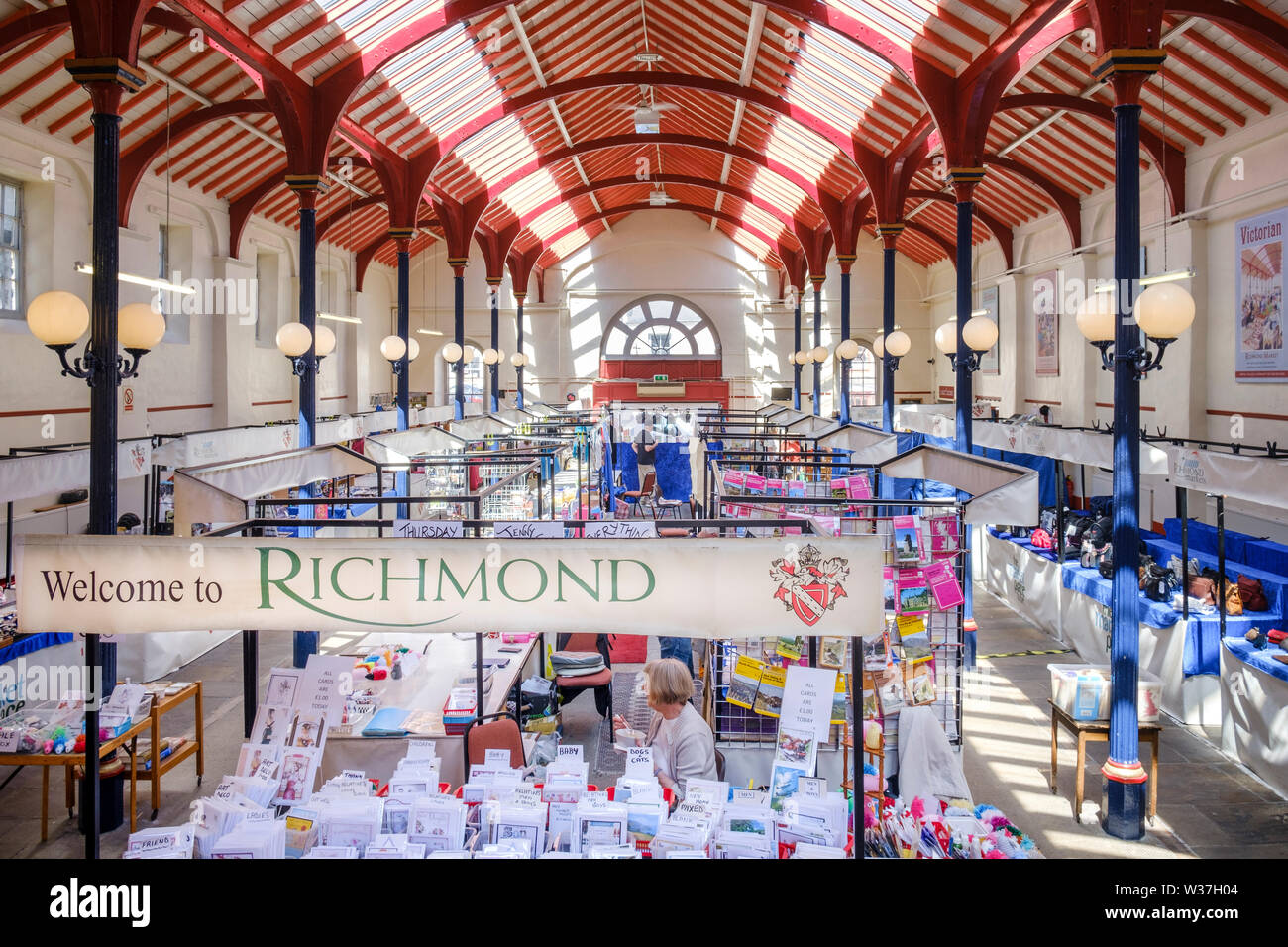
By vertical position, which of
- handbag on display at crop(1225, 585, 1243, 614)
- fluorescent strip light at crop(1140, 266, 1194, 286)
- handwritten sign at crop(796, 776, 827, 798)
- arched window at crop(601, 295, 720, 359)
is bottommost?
handwritten sign at crop(796, 776, 827, 798)

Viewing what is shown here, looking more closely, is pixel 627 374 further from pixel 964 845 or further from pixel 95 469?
pixel 964 845

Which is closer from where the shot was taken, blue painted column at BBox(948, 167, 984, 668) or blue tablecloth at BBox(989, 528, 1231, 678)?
blue tablecloth at BBox(989, 528, 1231, 678)

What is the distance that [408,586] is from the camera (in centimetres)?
296

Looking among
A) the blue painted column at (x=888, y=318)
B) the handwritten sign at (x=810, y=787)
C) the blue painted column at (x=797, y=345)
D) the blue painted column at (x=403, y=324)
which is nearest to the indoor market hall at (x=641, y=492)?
the handwritten sign at (x=810, y=787)

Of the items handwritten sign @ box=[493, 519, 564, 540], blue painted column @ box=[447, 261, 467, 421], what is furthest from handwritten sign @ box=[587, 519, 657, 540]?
blue painted column @ box=[447, 261, 467, 421]

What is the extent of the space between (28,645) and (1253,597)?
9.93 metres

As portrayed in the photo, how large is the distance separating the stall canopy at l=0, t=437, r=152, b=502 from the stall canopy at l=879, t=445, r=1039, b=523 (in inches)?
244

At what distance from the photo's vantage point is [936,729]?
16.4ft

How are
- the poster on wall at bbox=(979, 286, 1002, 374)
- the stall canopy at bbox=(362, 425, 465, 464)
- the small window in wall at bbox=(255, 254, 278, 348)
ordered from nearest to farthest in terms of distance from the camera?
the stall canopy at bbox=(362, 425, 465, 464) → the small window in wall at bbox=(255, 254, 278, 348) → the poster on wall at bbox=(979, 286, 1002, 374)

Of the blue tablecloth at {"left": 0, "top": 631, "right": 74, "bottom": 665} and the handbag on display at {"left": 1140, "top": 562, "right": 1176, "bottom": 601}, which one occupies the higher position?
the handbag on display at {"left": 1140, "top": 562, "right": 1176, "bottom": 601}

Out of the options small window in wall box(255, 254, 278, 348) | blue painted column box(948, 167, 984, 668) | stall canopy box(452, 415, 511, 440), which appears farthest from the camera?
small window in wall box(255, 254, 278, 348)

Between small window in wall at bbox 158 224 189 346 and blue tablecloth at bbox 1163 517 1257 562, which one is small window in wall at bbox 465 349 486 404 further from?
blue tablecloth at bbox 1163 517 1257 562

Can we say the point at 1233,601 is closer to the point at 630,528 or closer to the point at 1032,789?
the point at 1032,789

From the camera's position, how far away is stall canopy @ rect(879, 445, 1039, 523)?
18.7 ft
